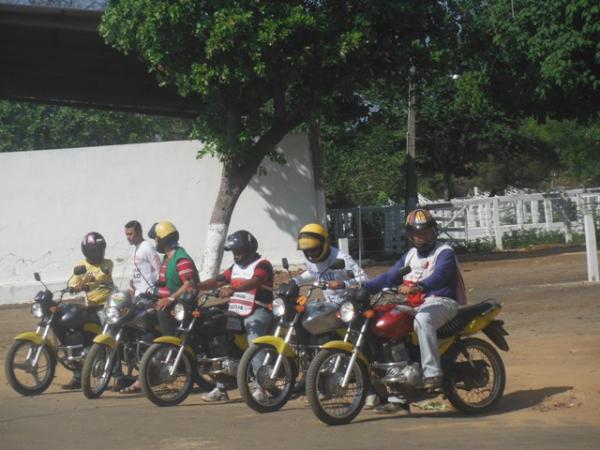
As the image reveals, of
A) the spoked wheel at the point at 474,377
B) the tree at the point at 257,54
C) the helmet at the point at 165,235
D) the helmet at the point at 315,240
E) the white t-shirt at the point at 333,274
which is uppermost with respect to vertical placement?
the tree at the point at 257,54

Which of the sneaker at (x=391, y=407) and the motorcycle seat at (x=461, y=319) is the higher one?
the motorcycle seat at (x=461, y=319)

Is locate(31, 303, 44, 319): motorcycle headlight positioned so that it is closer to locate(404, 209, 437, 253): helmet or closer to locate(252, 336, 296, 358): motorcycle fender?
locate(252, 336, 296, 358): motorcycle fender

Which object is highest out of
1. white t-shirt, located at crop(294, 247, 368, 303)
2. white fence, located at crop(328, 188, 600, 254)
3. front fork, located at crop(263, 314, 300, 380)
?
white fence, located at crop(328, 188, 600, 254)

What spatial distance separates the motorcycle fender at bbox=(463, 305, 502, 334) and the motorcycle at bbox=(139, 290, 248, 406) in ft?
7.44

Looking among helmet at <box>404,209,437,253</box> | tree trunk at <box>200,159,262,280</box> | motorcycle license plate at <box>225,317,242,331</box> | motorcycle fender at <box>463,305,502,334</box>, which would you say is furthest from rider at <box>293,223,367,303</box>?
tree trunk at <box>200,159,262,280</box>

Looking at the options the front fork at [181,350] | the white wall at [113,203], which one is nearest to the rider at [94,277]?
the front fork at [181,350]

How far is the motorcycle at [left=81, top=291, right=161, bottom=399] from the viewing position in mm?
10195

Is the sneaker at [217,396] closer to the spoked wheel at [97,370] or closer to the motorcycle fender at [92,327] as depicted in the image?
the spoked wheel at [97,370]

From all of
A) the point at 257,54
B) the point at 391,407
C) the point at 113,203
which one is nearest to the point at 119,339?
the point at 391,407

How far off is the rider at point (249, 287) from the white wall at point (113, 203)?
1261 cm

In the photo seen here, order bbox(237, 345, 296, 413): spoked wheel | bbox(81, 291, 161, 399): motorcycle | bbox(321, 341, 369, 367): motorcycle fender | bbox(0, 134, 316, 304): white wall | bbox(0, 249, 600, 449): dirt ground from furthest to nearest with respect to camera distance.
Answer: bbox(0, 134, 316, 304): white wall, bbox(81, 291, 161, 399): motorcycle, bbox(237, 345, 296, 413): spoked wheel, bbox(321, 341, 369, 367): motorcycle fender, bbox(0, 249, 600, 449): dirt ground

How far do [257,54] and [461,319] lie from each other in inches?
431

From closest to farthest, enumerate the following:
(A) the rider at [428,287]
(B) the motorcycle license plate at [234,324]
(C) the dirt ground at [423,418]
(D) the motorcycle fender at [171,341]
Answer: (C) the dirt ground at [423,418], (A) the rider at [428,287], (D) the motorcycle fender at [171,341], (B) the motorcycle license plate at [234,324]

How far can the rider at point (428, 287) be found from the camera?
808 cm
